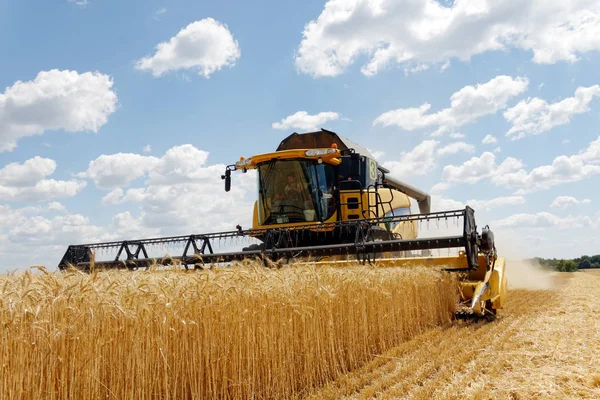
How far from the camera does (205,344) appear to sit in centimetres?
358

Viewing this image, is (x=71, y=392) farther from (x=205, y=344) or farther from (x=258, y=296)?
(x=258, y=296)

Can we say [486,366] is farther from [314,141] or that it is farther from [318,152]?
[314,141]

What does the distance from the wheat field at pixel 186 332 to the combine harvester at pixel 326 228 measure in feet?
7.37

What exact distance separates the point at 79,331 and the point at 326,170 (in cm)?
745

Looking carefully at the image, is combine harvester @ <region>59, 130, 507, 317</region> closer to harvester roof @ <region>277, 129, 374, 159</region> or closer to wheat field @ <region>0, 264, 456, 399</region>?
harvester roof @ <region>277, 129, 374, 159</region>

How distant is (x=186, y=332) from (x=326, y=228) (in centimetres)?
562

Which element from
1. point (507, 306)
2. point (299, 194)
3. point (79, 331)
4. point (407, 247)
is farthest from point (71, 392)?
point (507, 306)

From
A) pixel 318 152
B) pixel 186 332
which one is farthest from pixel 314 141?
pixel 186 332

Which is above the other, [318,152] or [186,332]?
[318,152]

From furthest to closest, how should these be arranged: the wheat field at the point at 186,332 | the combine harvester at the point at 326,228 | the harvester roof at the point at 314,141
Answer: the harvester roof at the point at 314,141 < the combine harvester at the point at 326,228 < the wheat field at the point at 186,332

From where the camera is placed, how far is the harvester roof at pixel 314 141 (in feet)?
36.0

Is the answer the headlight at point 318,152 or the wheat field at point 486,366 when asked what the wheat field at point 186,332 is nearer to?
the wheat field at point 486,366

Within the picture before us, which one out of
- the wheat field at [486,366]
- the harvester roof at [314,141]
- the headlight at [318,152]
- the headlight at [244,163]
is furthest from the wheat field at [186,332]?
the harvester roof at [314,141]

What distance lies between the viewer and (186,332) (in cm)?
345
